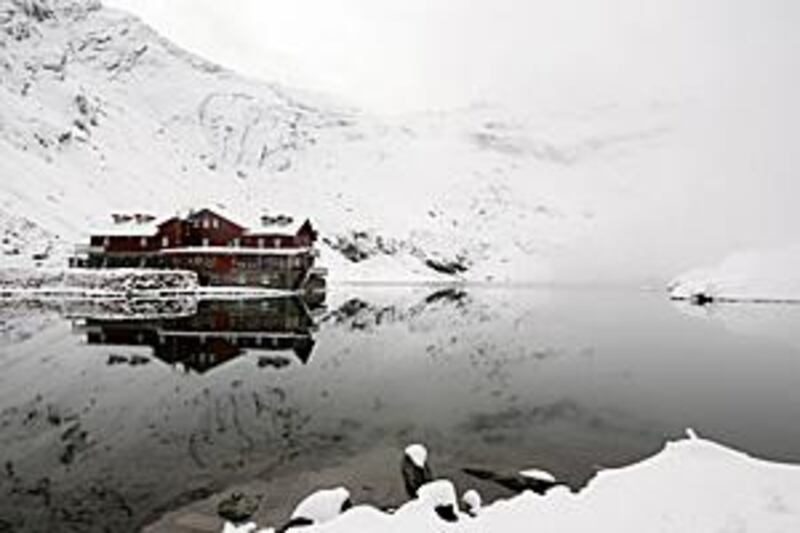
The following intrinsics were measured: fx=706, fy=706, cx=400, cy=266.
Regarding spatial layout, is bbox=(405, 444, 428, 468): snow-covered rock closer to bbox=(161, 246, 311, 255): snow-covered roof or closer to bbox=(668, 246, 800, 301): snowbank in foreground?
bbox=(161, 246, 311, 255): snow-covered roof

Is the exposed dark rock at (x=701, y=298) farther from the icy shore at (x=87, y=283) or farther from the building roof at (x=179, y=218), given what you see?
the icy shore at (x=87, y=283)

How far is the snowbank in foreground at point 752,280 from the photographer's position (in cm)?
11962

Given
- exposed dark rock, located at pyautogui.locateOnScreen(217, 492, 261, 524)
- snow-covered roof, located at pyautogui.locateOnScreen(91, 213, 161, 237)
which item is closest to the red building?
snow-covered roof, located at pyautogui.locateOnScreen(91, 213, 161, 237)

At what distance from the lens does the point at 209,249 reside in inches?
3834

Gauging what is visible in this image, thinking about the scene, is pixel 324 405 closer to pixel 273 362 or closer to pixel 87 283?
pixel 273 362

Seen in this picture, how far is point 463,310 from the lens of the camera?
304ft

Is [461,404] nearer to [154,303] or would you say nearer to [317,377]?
[317,377]

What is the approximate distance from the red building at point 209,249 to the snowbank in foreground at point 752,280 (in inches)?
2838

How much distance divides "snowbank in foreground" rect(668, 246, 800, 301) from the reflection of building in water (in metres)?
83.3

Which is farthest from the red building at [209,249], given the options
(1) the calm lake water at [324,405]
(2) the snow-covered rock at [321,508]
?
(2) the snow-covered rock at [321,508]

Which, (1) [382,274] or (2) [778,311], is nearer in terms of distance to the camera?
(2) [778,311]

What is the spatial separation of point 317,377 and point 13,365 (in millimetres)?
17125

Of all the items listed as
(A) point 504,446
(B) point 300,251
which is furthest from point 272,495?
(B) point 300,251

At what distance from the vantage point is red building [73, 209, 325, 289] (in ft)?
319
